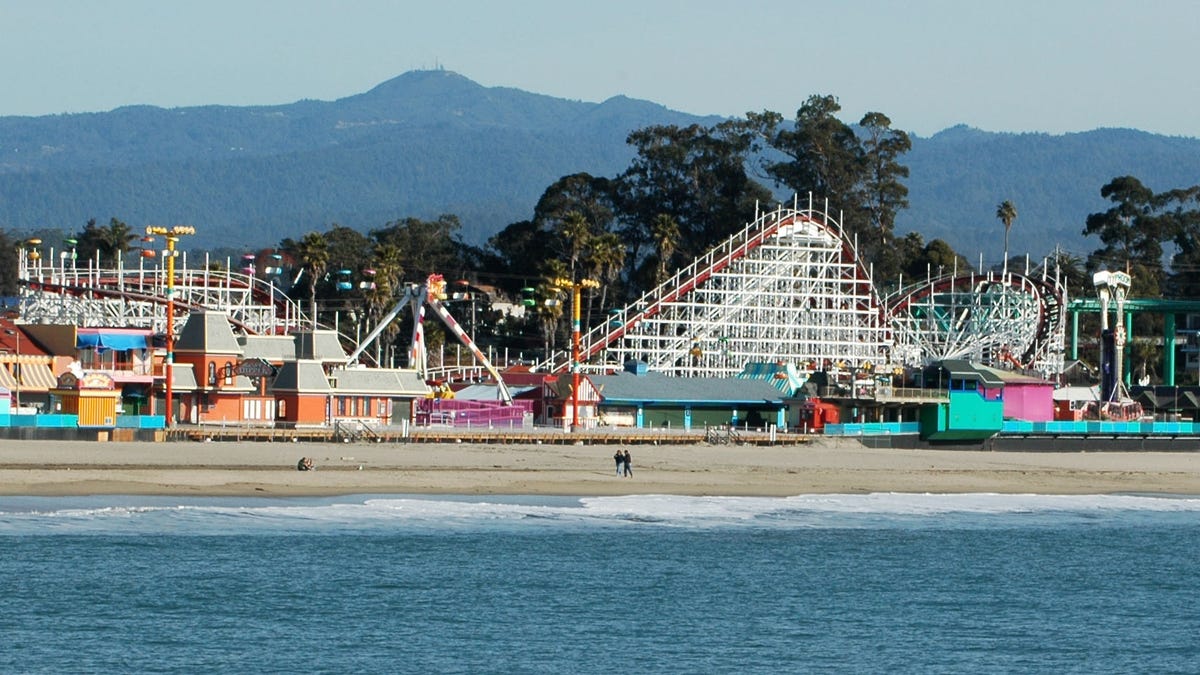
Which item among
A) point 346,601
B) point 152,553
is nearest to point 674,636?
point 346,601

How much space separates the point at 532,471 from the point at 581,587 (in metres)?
19.7

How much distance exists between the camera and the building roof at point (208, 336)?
76.3m

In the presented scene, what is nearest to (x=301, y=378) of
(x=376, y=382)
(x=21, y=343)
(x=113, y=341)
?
(x=376, y=382)

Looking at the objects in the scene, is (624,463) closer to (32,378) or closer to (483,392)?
(32,378)

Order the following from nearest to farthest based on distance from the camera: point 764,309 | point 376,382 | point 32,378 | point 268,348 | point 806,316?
point 32,378 → point 376,382 → point 268,348 → point 764,309 → point 806,316

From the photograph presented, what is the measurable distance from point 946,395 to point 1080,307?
4124 centimetres

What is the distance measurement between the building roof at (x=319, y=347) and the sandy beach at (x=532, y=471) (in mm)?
11695

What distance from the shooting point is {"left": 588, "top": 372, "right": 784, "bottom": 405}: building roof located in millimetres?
83000

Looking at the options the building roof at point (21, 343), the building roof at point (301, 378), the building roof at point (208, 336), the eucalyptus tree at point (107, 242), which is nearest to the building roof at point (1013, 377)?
the building roof at point (301, 378)

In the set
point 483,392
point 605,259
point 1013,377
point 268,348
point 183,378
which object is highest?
point 605,259

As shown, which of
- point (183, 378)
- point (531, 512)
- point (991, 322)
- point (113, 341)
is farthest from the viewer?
point (991, 322)

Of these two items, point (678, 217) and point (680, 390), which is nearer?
point (680, 390)

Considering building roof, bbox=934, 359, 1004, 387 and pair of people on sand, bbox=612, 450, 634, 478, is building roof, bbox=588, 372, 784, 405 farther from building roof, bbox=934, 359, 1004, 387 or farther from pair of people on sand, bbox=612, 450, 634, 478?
pair of people on sand, bbox=612, 450, 634, 478

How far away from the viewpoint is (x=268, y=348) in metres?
80.3
